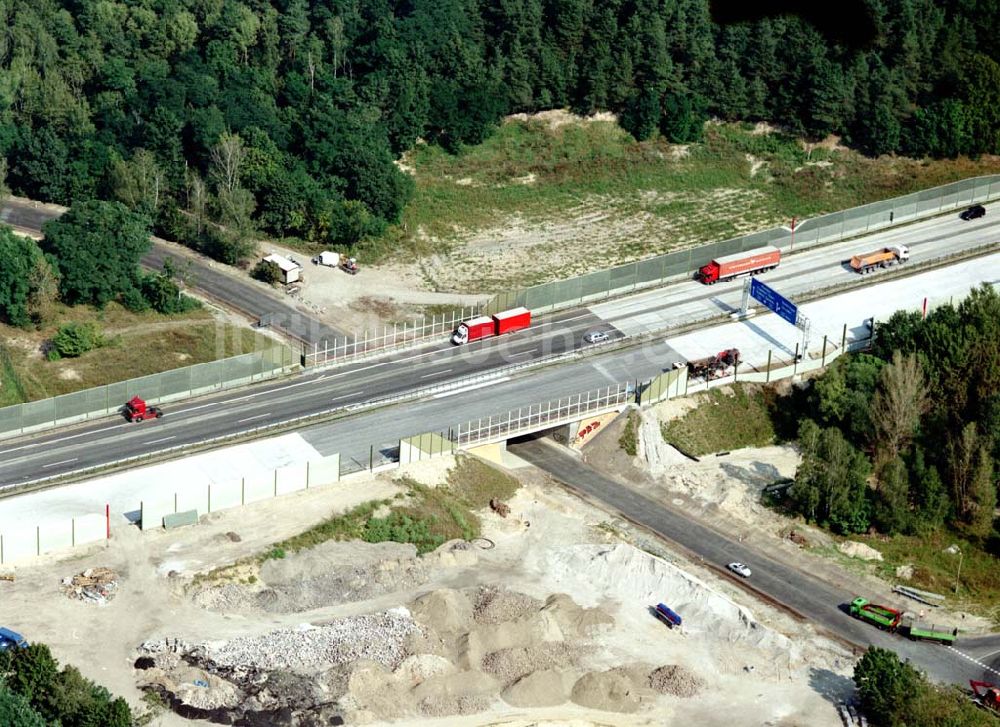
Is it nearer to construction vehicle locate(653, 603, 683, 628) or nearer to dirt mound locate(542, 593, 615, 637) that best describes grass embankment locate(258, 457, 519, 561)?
dirt mound locate(542, 593, 615, 637)

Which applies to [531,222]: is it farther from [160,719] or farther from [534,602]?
[160,719]

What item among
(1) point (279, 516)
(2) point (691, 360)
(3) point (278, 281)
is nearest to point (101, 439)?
(1) point (279, 516)

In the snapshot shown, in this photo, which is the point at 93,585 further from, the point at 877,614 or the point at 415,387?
the point at 877,614

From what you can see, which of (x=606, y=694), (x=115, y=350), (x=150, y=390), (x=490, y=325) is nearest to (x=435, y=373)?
(x=490, y=325)

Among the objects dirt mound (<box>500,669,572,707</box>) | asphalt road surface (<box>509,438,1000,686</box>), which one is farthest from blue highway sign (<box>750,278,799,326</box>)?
dirt mound (<box>500,669,572,707</box>)

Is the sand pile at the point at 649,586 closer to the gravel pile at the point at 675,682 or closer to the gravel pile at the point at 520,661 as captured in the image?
the gravel pile at the point at 675,682
